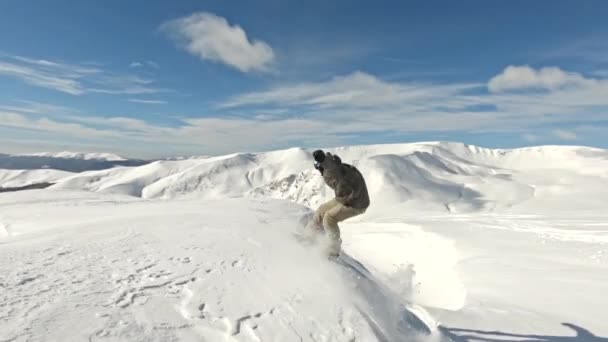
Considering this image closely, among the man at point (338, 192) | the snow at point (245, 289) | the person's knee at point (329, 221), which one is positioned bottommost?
the snow at point (245, 289)

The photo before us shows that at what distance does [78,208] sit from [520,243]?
86.7ft

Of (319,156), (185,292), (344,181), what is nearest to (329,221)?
(344,181)

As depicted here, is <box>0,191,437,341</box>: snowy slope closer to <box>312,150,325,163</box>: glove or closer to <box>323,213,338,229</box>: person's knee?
<box>323,213,338,229</box>: person's knee

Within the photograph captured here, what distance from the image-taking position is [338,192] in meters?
8.61

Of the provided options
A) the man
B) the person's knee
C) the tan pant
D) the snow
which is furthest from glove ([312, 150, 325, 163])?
the snow

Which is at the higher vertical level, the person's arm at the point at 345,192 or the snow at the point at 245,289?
the person's arm at the point at 345,192

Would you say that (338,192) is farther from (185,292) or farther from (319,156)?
(185,292)

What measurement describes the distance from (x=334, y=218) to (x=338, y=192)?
27.4 inches

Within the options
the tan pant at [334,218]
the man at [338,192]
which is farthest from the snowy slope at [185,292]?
the man at [338,192]

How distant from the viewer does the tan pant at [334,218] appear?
344 inches

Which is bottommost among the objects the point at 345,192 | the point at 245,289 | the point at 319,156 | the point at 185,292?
the point at 245,289

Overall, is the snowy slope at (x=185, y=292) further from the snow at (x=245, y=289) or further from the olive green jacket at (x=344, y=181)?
the olive green jacket at (x=344, y=181)

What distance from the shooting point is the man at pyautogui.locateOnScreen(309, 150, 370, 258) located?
838cm

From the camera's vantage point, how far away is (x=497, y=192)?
112 metres
